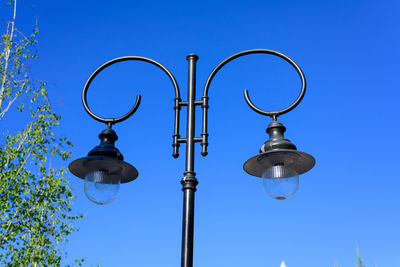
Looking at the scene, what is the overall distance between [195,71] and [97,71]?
5.08 feet

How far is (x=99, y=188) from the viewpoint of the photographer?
19.6 feet

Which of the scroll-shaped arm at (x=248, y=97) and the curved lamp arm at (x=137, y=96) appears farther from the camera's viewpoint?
the curved lamp arm at (x=137, y=96)

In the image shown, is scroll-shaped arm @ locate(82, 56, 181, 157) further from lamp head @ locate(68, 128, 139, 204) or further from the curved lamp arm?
lamp head @ locate(68, 128, 139, 204)

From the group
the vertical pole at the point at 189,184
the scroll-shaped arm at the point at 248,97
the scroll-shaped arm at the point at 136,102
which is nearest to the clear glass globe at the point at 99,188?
the scroll-shaped arm at the point at 136,102

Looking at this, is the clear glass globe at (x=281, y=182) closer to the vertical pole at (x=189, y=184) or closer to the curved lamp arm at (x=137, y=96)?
the vertical pole at (x=189, y=184)

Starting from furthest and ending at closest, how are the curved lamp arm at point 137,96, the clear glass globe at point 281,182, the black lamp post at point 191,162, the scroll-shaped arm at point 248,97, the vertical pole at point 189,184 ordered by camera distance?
1. the curved lamp arm at point 137,96
2. the scroll-shaped arm at point 248,97
3. the clear glass globe at point 281,182
4. the black lamp post at point 191,162
5. the vertical pole at point 189,184

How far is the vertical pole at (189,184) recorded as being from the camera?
Answer: 5.04 meters

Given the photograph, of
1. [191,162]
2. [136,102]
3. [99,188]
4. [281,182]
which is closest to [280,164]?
[281,182]

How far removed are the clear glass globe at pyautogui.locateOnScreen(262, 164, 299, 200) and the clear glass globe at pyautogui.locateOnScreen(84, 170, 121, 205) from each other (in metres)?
1.91

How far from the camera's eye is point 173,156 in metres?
5.77

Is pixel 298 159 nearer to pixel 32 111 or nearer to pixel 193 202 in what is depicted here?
pixel 193 202

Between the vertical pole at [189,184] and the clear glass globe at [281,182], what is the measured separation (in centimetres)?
88

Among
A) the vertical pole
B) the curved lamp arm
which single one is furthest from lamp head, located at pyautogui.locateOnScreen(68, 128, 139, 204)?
the vertical pole

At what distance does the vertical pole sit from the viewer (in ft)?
16.5
